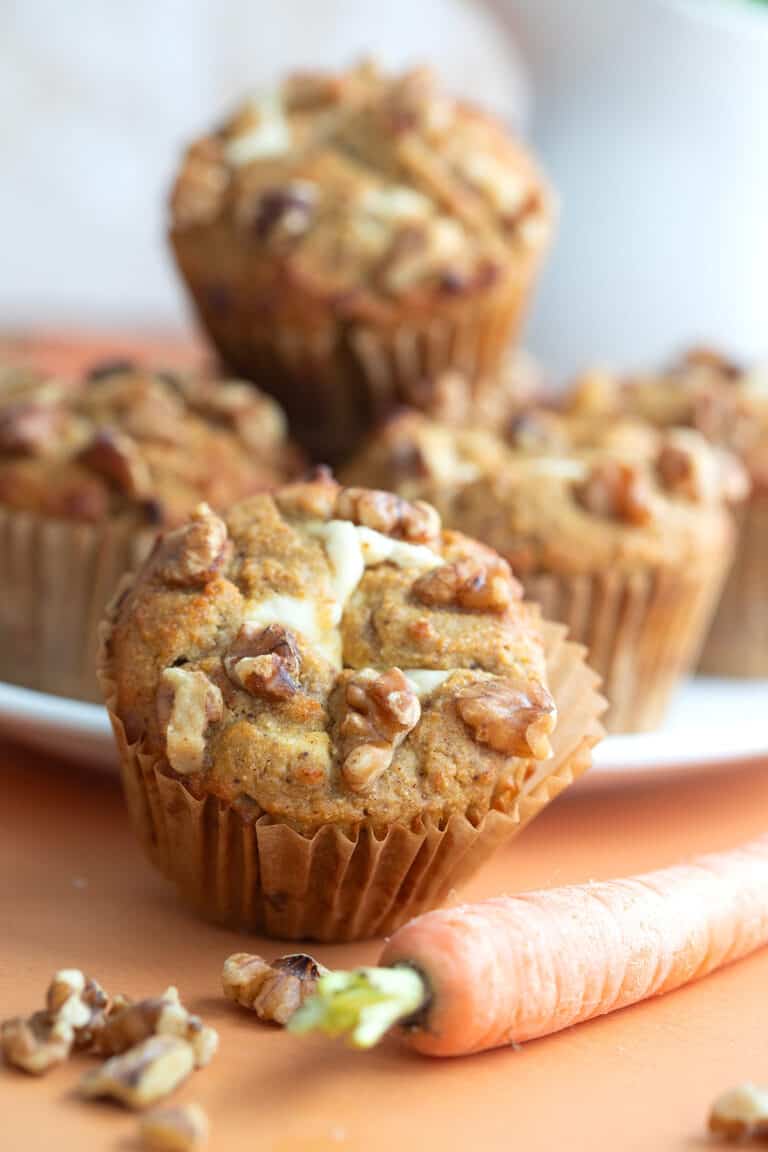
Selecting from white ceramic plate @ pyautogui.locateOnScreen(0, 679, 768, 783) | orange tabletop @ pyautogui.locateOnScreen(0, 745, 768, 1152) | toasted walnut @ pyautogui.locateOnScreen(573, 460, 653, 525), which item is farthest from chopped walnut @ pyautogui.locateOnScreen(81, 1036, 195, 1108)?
toasted walnut @ pyautogui.locateOnScreen(573, 460, 653, 525)

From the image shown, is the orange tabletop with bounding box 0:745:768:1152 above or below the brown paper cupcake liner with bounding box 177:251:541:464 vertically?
below

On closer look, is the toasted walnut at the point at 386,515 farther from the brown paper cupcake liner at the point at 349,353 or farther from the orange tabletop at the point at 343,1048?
the brown paper cupcake liner at the point at 349,353

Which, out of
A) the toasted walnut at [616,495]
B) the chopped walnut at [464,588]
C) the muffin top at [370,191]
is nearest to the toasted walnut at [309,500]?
the chopped walnut at [464,588]

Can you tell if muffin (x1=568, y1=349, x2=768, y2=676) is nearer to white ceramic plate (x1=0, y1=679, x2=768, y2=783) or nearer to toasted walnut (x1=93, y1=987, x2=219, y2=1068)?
white ceramic plate (x1=0, y1=679, x2=768, y2=783)

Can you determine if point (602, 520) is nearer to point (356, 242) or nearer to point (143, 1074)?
point (356, 242)

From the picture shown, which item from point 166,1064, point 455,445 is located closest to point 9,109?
point 455,445

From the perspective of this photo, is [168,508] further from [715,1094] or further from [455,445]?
[715,1094]
